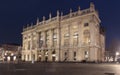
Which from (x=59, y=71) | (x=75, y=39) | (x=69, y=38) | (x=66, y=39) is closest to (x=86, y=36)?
(x=75, y=39)

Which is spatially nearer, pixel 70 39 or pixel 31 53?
pixel 70 39

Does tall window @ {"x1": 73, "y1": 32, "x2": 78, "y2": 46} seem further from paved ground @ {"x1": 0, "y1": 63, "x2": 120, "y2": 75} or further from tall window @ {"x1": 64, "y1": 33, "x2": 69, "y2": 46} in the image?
paved ground @ {"x1": 0, "y1": 63, "x2": 120, "y2": 75}

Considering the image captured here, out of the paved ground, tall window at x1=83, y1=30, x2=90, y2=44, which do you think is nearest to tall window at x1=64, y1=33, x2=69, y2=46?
tall window at x1=83, y1=30, x2=90, y2=44

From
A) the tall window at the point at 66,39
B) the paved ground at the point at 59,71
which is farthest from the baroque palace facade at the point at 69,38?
the paved ground at the point at 59,71

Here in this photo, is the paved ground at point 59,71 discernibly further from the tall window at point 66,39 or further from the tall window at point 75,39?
the tall window at point 66,39

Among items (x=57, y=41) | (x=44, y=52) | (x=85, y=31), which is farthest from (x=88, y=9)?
(x=44, y=52)

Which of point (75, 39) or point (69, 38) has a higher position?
point (69, 38)

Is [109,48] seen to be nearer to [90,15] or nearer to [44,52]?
[44,52]

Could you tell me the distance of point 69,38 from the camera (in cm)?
8456

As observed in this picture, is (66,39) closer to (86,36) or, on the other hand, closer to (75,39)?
(75,39)

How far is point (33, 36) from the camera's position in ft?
357

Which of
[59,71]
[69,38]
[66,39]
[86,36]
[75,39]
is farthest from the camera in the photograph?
[66,39]

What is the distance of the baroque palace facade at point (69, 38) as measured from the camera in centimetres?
7644

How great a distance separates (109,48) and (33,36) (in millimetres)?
61642
